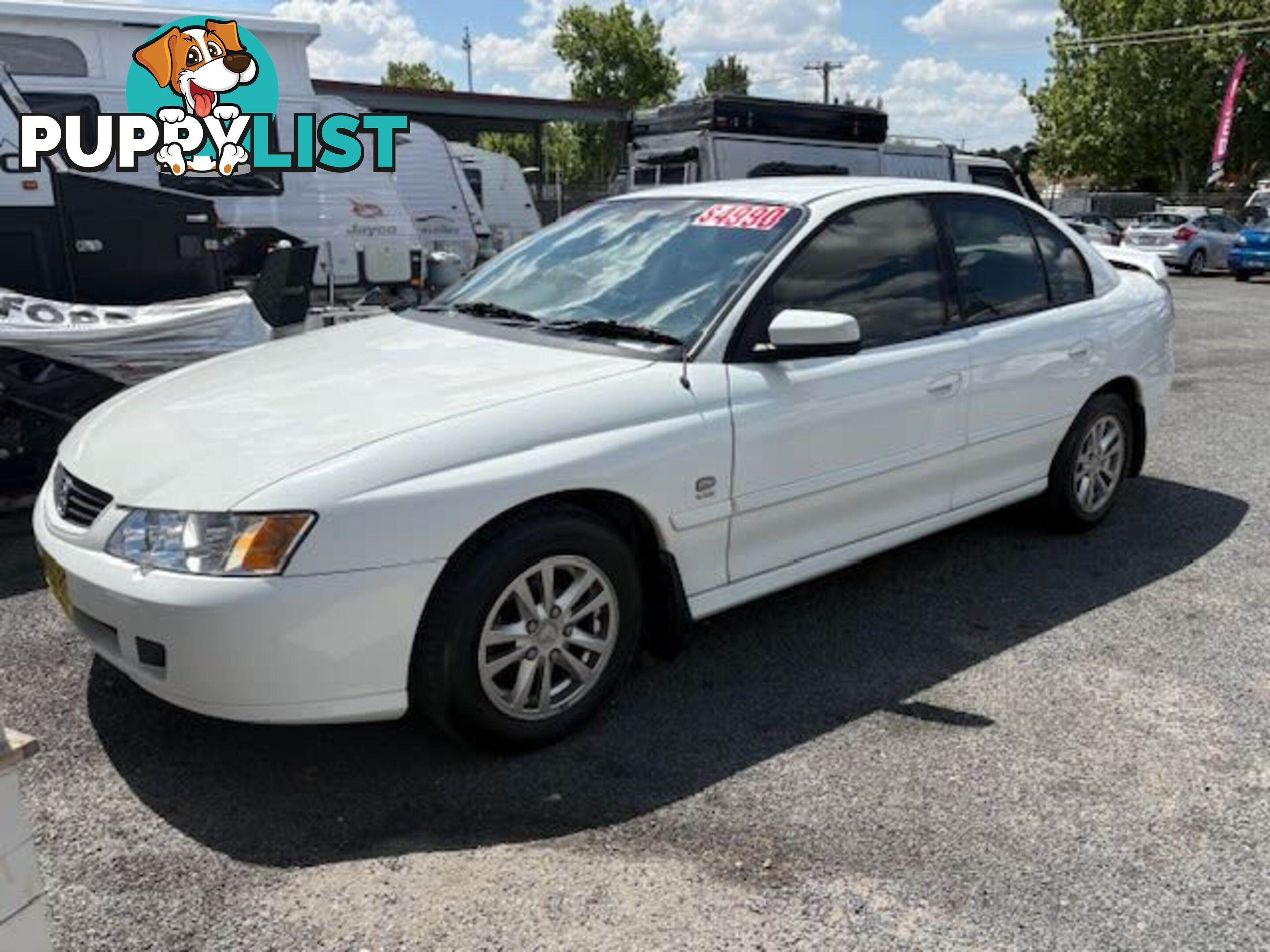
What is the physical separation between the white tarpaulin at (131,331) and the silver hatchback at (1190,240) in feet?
73.5

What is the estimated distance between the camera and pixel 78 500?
3.14 metres

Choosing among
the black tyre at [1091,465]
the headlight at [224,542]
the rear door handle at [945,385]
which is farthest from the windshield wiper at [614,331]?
the black tyre at [1091,465]

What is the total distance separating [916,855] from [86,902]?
1.95 metres

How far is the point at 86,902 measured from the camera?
8.36ft

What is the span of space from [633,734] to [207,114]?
8002mm

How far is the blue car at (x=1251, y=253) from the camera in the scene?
21.7 m

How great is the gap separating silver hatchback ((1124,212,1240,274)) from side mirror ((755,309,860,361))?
2298cm

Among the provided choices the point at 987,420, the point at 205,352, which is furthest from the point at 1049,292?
the point at 205,352

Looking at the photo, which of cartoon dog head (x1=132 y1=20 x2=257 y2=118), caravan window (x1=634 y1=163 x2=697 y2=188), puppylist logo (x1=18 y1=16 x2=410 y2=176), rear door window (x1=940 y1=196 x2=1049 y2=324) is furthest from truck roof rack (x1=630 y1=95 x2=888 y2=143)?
rear door window (x1=940 y1=196 x2=1049 y2=324)

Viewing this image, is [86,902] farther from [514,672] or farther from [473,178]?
[473,178]

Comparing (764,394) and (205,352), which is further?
(205,352)

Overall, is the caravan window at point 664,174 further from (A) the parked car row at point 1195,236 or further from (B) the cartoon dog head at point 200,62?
(A) the parked car row at point 1195,236

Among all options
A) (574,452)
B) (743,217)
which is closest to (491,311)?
(743,217)

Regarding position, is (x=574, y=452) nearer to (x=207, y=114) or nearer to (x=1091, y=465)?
(x=1091, y=465)
